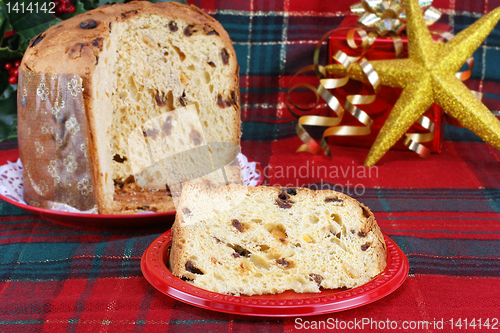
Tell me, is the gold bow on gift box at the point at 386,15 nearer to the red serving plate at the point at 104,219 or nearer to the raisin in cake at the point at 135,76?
the raisin in cake at the point at 135,76

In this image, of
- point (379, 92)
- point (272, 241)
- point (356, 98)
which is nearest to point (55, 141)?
point (272, 241)

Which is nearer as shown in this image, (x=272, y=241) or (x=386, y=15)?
(x=272, y=241)

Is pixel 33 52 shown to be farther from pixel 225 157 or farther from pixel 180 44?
pixel 225 157

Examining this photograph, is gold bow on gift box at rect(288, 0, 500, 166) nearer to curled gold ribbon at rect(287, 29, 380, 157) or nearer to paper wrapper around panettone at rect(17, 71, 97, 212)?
curled gold ribbon at rect(287, 29, 380, 157)

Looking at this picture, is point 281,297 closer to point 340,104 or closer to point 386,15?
point 340,104

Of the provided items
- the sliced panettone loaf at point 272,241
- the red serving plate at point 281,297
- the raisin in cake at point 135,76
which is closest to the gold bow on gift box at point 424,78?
the raisin in cake at point 135,76

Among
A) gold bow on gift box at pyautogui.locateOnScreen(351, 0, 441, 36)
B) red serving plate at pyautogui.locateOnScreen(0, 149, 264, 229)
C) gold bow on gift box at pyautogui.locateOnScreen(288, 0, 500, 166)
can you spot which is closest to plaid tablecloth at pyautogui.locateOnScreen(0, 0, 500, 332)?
red serving plate at pyautogui.locateOnScreen(0, 149, 264, 229)
